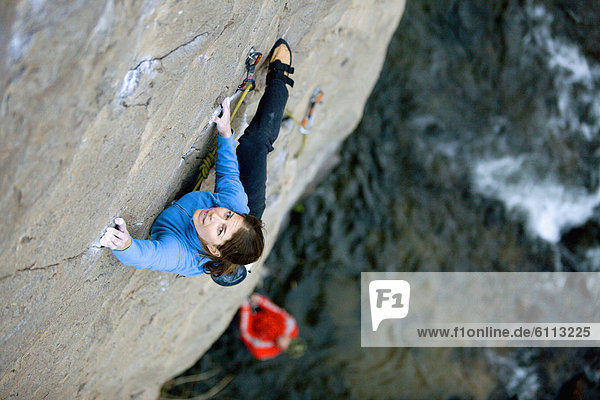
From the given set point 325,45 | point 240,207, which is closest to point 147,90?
point 240,207

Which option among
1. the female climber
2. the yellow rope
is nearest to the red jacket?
the female climber

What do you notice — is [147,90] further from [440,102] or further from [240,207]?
[440,102]

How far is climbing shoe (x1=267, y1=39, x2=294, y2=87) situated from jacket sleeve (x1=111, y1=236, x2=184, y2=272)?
0.99 meters

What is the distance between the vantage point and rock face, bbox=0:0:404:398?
4.09 feet

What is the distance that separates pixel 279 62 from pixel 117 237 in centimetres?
121

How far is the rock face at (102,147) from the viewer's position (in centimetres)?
125

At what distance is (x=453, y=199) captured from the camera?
478cm

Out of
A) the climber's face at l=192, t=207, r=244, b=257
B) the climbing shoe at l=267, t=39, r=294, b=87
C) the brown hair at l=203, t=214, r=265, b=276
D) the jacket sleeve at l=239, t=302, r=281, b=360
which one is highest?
the climbing shoe at l=267, t=39, r=294, b=87

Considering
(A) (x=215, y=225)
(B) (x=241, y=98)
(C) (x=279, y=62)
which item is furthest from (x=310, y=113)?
(A) (x=215, y=225)

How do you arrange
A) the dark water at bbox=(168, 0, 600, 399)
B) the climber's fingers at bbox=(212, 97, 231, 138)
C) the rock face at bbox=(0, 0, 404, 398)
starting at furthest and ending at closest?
the dark water at bbox=(168, 0, 600, 399) → the climber's fingers at bbox=(212, 97, 231, 138) → the rock face at bbox=(0, 0, 404, 398)

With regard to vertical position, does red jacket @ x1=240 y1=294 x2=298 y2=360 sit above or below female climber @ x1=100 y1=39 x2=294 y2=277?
below

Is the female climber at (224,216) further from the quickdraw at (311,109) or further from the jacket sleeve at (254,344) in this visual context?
the jacket sleeve at (254,344)

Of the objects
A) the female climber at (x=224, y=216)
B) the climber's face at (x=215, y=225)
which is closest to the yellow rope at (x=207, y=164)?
the female climber at (x=224, y=216)

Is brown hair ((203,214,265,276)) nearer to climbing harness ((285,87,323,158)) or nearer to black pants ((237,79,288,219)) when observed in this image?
black pants ((237,79,288,219))
